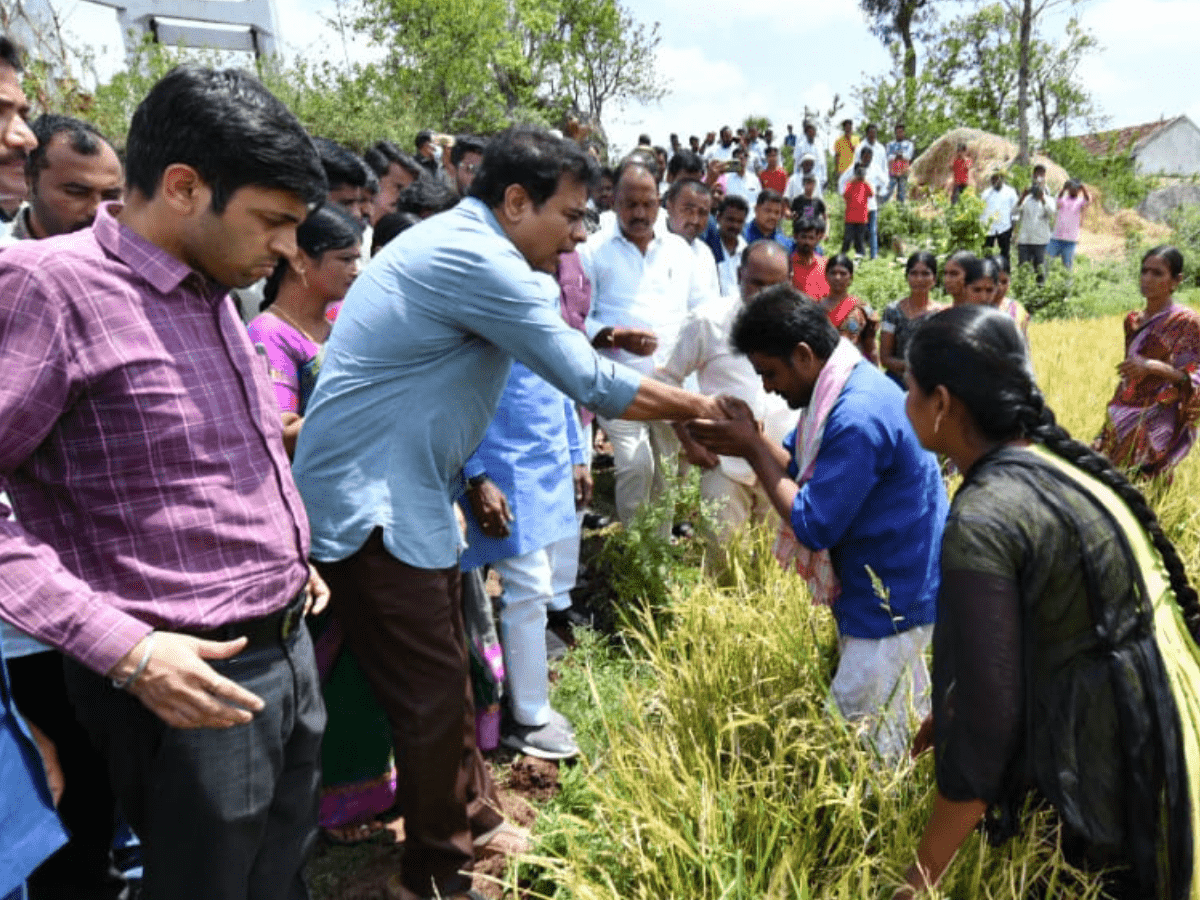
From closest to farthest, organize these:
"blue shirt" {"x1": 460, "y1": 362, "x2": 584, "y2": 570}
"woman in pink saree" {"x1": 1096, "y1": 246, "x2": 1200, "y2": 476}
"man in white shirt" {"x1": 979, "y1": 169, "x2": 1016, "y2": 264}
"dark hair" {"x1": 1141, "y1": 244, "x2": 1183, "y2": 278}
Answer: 1. "blue shirt" {"x1": 460, "y1": 362, "x2": 584, "y2": 570}
2. "woman in pink saree" {"x1": 1096, "y1": 246, "x2": 1200, "y2": 476}
3. "dark hair" {"x1": 1141, "y1": 244, "x2": 1183, "y2": 278}
4. "man in white shirt" {"x1": 979, "y1": 169, "x2": 1016, "y2": 264}

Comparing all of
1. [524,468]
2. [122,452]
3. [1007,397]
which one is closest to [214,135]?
[122,452]

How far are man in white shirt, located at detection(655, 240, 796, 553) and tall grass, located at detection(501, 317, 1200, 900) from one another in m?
1.10

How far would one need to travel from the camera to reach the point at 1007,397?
1597 mm

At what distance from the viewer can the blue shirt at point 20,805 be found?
4.17ft

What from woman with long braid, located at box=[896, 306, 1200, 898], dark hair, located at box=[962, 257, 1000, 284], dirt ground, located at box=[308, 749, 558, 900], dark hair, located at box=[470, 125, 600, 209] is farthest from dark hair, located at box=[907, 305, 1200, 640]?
dark hair, located at box=[962, 257, 1000, 284]

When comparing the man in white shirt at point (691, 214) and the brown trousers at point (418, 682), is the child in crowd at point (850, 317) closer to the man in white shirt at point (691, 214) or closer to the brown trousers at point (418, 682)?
the man in white shirt at point (691, 214)

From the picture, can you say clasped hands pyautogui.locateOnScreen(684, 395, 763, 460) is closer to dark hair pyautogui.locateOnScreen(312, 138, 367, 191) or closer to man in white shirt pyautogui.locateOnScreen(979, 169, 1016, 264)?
dark hair pyautogui.locateOnScreen(312, 138, 367, 191)

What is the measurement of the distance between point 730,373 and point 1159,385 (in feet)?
7.81

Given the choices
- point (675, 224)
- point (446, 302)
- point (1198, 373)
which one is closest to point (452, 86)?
point (675, 224)

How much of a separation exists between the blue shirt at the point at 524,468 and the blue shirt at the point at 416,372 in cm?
75

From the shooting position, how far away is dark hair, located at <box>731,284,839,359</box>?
2.36 m

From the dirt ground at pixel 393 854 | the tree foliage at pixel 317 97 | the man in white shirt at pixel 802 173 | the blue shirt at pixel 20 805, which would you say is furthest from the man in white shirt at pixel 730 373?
the tree foliage at pixel 317 97

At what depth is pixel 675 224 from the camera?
5.49m

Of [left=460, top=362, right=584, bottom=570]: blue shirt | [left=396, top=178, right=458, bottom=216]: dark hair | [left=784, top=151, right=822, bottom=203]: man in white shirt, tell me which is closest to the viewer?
[left=460, top=362, right=584, bottom=570]: blue shirt
